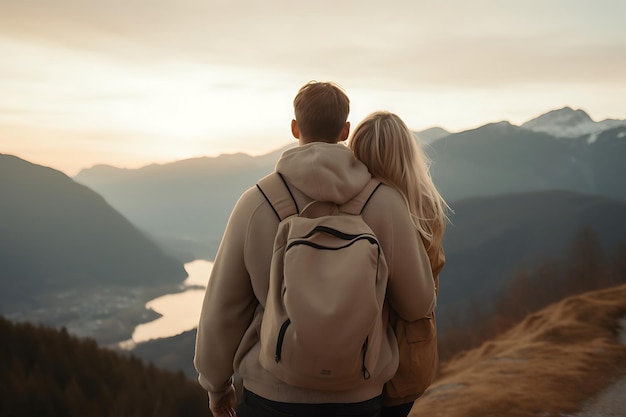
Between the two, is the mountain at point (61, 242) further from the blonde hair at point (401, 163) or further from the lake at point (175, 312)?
the blonde hair at point (401, 163)

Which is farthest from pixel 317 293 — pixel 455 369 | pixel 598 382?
pixel 455 369

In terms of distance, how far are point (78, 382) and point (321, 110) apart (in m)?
8.70

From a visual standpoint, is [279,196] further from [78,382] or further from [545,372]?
[545,372]

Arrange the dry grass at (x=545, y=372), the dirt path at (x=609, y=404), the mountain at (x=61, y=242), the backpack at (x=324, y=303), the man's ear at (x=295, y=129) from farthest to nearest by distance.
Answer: the mountain at (x=61, y=242)
the dry grass at (x=545, y=372)
the dirt path at (x=609, y=404)
the man's ear at (x=295, y=129)
the backpack at (x=324, y=303)

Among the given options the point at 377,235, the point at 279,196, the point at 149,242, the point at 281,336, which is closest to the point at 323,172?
the point at 279,196

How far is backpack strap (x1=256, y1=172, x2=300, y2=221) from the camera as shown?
1978 millimetres

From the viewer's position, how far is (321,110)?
2016mm

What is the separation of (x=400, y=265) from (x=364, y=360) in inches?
14.4

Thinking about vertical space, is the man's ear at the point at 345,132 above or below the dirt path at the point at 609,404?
above

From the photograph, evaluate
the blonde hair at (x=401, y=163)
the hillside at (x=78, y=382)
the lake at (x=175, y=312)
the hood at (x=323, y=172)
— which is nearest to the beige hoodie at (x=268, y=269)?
the hood at (x=323, y=172)

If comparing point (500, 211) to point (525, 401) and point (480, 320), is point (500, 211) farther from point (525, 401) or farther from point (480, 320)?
point (525, 401)

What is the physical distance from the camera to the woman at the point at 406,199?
216 centimetres

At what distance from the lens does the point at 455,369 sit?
13766 mm

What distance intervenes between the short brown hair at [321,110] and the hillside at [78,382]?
6763 millimetres
